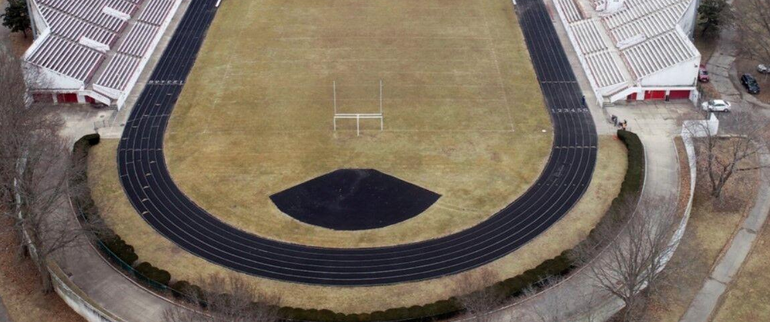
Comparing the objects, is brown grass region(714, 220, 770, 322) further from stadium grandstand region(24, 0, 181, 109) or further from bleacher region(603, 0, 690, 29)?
stadium grandstand region(24, 0, 181, 109)

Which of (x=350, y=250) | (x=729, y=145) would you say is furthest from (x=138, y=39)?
(x=729, y=145)

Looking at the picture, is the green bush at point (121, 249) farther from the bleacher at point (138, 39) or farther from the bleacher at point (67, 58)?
the bleacher at point (138, 39)

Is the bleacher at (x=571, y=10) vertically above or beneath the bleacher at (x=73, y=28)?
beneath

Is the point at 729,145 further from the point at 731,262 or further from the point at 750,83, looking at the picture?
the point at 731,262

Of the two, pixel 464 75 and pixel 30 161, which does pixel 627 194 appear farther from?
pixel 30 161

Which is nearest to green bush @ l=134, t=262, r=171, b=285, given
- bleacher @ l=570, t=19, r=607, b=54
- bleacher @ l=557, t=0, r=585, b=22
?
bleacher @ l=570, t=19, r=607, b=54

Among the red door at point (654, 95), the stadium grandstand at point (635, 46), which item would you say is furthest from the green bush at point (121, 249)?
the red door at point (654, 95)
